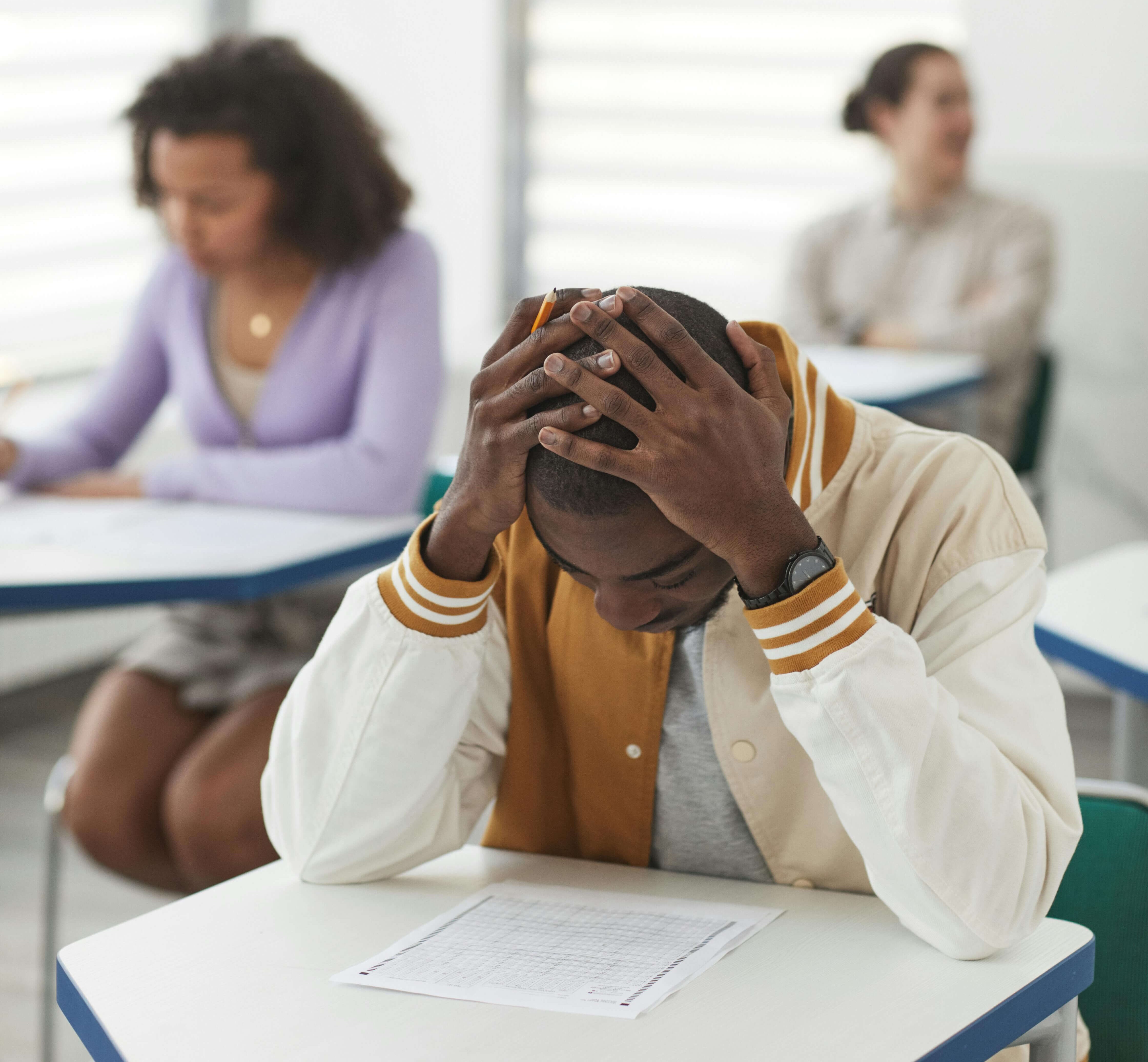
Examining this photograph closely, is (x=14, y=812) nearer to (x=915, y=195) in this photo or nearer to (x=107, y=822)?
(x=107, y=822)

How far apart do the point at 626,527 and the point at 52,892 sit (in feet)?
4.62

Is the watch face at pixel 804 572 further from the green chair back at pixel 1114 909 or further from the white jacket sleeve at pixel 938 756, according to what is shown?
the green chair back at pixel 1114 909

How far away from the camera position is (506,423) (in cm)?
102

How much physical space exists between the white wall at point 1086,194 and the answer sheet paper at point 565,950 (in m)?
3.07

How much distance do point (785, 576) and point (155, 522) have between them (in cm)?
157

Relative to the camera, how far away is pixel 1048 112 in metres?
3.84


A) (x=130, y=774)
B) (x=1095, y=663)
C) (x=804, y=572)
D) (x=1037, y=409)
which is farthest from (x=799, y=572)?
(x=1037, y=409)

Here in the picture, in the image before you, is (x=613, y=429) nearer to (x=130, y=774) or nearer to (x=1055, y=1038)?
(x=1055, y=1038)

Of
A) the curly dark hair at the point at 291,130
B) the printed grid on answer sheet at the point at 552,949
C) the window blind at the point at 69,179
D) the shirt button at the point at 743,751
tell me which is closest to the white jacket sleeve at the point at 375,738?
the printed grid on answer sheet at the point at 552,949

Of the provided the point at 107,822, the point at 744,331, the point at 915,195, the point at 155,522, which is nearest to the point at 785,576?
the point at 744,331

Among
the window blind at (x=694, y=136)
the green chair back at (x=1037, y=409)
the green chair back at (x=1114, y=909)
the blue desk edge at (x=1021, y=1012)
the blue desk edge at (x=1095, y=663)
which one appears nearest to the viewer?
the blue desk edge at (x=1021, y=1012)

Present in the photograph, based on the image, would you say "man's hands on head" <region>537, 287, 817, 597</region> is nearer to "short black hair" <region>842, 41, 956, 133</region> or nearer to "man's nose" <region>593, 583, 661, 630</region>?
"man's nose" <region>593, 583, 661, 630</region>

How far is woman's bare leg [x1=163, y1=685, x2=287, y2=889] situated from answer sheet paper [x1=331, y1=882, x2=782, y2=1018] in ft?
2.92

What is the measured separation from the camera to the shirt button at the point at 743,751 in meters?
1.18
